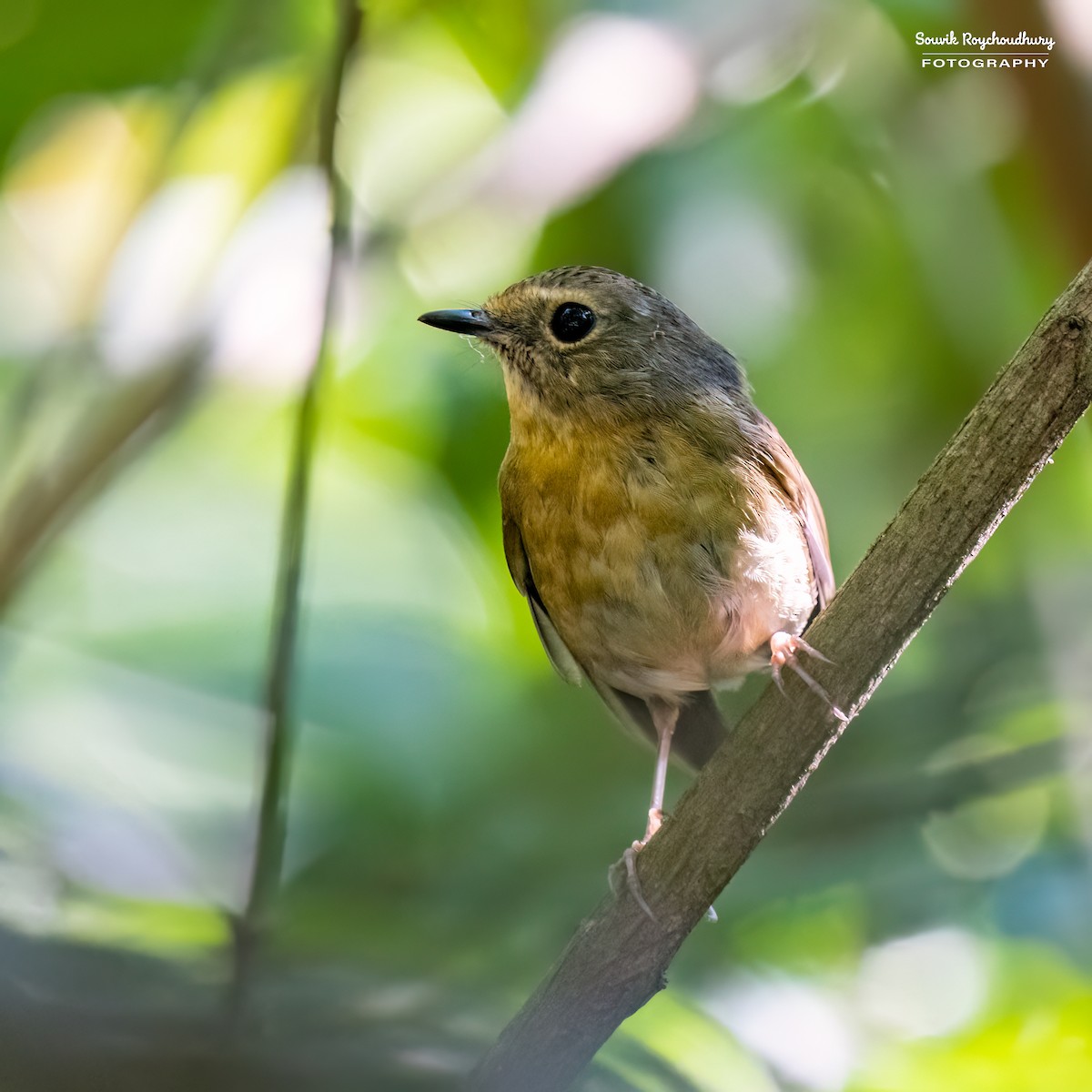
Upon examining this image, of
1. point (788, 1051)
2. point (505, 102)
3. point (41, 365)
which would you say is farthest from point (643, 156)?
point (788, 1051)

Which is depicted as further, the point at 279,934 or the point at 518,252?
the point at 518,252

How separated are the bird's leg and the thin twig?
2.46ft

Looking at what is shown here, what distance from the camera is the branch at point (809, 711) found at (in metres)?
2.25

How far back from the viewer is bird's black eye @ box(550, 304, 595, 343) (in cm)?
354

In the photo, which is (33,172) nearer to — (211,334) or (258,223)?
(258,223)

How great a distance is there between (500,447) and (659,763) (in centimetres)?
111

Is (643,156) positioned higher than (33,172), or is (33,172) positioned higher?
(643,156)

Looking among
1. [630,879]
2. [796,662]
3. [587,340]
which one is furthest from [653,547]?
[630,879]

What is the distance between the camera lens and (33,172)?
425 centimetres

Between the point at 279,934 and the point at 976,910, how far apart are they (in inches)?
91.1

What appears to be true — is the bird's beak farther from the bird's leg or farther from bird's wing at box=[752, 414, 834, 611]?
the bird's leg

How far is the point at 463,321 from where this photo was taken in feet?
11.5

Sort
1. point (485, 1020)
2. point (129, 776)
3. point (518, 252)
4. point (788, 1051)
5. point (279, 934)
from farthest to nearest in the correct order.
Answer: point (518, 252)
point (129, 776)
point (788, 1051)
point (279, 934)
point (485, 1020)

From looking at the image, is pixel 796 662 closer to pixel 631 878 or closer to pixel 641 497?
pixel 631 878
